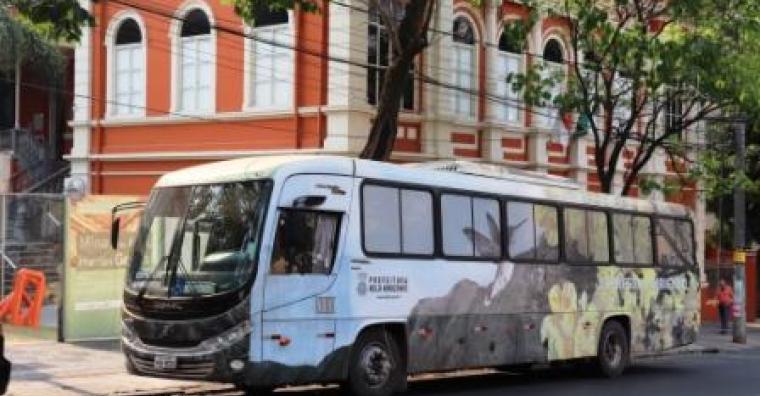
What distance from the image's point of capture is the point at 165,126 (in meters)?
28.3

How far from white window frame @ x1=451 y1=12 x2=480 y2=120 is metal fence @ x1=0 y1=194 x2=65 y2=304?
12363 mm

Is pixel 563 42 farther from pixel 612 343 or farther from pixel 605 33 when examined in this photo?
pixel 612 343

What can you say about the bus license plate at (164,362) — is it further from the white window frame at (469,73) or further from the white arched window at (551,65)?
the white arched window at (551,65)

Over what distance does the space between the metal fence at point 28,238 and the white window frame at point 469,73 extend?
12.4 metres

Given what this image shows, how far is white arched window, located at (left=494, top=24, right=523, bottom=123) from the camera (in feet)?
99.4

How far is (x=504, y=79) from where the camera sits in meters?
30.3

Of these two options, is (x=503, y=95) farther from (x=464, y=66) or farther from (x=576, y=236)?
(x=576, y=236)

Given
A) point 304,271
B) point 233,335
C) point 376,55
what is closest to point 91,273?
point 304,271

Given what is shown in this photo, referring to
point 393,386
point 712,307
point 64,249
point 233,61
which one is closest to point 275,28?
point 233,61

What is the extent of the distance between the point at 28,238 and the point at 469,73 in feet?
44.7

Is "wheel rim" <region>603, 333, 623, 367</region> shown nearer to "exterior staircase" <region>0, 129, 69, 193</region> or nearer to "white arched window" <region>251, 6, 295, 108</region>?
"white arched window" <region>251, 6, 295, 108</region>

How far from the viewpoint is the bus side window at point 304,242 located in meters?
12.5

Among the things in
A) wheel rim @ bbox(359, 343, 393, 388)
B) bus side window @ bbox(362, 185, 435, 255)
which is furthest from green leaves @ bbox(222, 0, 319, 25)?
wheel rim @ bbox(359, 343, 393, 388)

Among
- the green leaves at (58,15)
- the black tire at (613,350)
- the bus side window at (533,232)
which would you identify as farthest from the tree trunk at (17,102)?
the black tire at (613,350)
